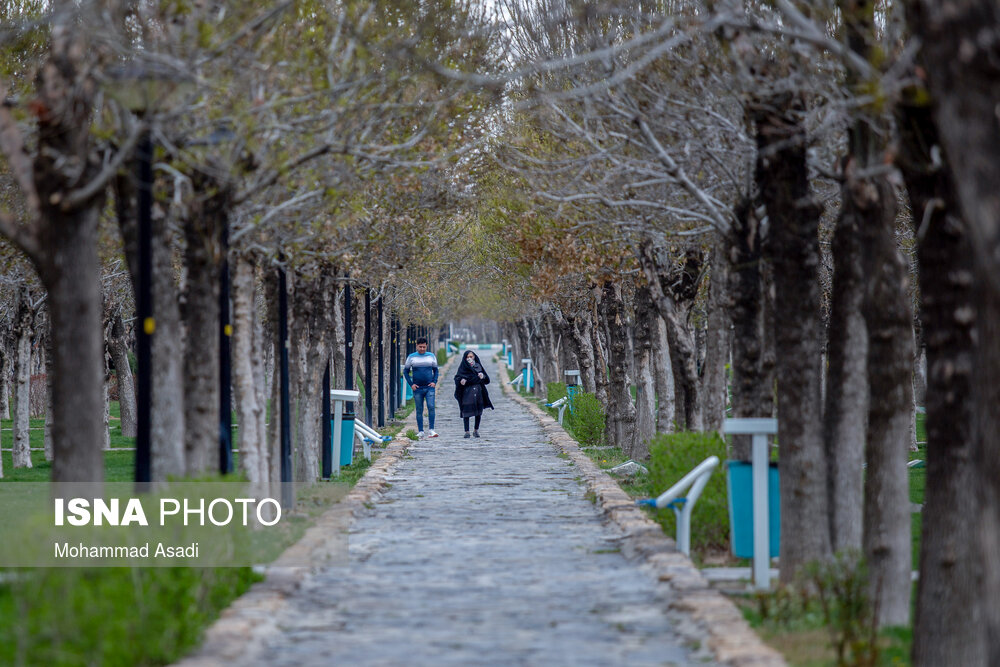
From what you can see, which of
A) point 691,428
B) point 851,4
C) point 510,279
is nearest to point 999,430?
point 851,4

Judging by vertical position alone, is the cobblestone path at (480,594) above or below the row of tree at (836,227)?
below

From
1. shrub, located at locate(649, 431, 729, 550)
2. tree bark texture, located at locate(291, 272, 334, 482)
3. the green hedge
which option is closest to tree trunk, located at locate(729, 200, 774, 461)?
shrub, located at locate(649, 431, 729, 550)

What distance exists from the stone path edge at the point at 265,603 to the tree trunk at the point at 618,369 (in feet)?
30.5

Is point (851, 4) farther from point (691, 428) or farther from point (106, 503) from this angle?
point (691, 428)

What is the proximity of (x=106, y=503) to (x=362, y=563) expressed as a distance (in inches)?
120

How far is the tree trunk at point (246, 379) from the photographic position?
41.0ft

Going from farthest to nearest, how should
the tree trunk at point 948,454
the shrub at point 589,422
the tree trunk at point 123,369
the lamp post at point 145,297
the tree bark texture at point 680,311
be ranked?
the tree trunk at point 123,369
the shrub at point 589,422
the tree bark texture at point 680,311
the lamp post at point 145,297
the tree trunk at point 948,454

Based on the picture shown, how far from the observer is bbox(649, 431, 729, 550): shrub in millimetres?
11578

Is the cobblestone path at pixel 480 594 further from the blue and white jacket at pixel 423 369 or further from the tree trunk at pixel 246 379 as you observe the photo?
the blue and white jacket at pixel 423 369

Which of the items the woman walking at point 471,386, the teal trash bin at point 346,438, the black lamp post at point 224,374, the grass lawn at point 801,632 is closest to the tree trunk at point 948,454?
the grass lawn at point 801,632

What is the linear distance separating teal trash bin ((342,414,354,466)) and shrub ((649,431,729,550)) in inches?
282

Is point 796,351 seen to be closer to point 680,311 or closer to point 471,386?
point 680,311

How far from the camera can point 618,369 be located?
2373 centimetres

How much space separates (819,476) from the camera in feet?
30.2
